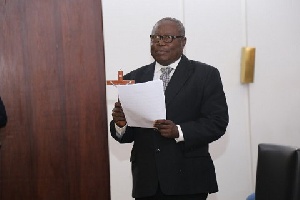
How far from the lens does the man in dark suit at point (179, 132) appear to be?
6.11ft

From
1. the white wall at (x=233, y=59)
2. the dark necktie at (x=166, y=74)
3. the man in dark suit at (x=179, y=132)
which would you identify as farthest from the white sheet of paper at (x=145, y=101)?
the white wall at (x=233, y=59)

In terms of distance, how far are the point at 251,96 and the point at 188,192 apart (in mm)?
1794

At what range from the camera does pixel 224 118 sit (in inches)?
75.3

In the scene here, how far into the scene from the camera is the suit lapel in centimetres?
192

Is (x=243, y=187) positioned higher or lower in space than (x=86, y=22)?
lower

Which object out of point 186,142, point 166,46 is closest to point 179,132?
point 186,142

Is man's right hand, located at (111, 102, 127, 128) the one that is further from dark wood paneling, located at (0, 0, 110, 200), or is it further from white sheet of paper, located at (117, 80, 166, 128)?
dark wood paneling, located at (0, 0, 110, 200)

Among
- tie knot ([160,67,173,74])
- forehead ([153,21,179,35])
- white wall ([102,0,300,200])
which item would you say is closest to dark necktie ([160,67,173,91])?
tie knot ([160,67,173,74])

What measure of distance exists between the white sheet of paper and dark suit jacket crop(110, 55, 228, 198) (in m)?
0.11

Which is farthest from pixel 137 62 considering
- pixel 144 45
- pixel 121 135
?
pixel 121 135

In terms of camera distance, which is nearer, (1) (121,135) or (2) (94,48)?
(1) (121,135)

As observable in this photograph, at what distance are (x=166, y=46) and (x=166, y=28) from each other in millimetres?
87

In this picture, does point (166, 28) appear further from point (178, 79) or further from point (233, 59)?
point (233, 59)

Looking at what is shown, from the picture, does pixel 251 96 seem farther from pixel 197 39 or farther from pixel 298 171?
pixel 298 171
